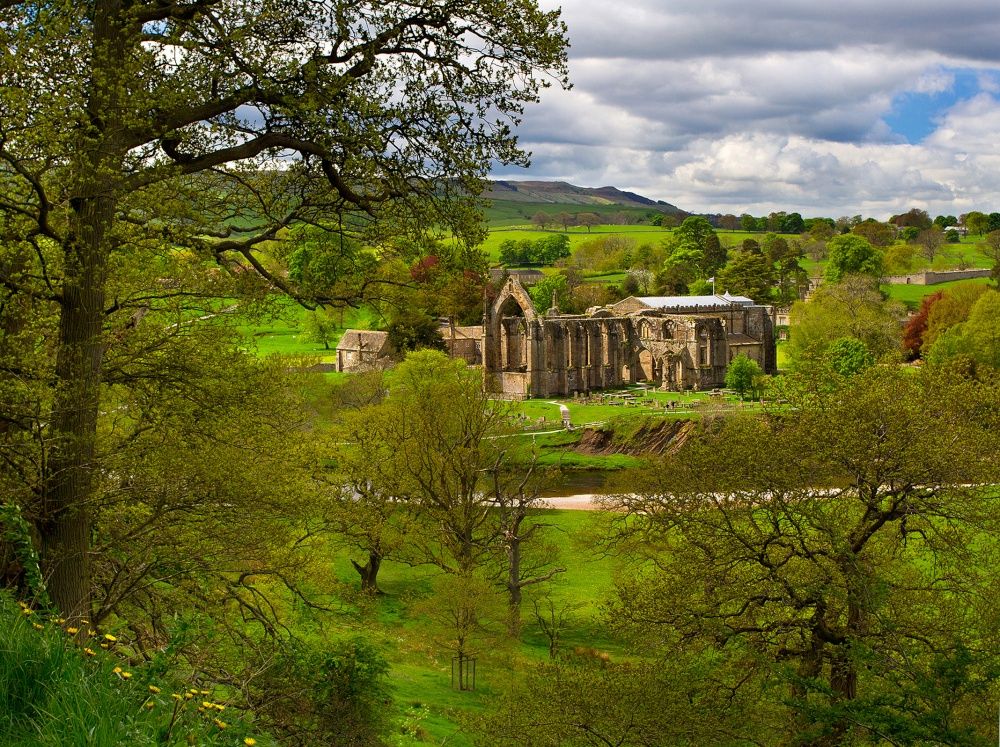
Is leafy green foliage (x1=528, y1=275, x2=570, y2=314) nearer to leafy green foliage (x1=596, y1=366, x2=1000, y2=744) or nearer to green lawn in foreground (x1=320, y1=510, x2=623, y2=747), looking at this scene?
green lawn in foreground (x1=320, y1=510, x2=623, y2=747)

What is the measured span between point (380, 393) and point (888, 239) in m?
135

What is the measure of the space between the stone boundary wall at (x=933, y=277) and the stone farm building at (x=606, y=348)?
160 ft

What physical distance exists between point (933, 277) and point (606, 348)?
213 ft

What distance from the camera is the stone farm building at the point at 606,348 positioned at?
83375 mm

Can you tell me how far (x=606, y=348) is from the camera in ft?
287

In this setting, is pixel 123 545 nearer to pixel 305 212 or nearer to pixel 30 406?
pixel 30 406

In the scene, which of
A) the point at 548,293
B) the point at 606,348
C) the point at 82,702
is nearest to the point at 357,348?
the point at 606,348

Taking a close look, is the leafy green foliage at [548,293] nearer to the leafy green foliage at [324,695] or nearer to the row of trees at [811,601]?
the row of trees at [811,601]

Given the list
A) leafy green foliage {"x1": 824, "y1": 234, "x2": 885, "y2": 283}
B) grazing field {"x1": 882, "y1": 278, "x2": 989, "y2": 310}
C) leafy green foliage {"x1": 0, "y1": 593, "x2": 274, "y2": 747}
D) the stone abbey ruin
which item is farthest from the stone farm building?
leafy green foliage {"x1": 0, "y1": 593, "x2": 274, "y2": 747}

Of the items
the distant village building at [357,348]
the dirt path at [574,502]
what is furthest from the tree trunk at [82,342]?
the distant village building at [357,348]

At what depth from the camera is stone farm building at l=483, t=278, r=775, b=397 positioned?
8338cm

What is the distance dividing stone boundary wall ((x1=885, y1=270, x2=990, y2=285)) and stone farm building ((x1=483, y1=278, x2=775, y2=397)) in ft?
160

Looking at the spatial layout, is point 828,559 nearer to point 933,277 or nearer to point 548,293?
point 548,293

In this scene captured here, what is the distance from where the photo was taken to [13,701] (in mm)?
6039
